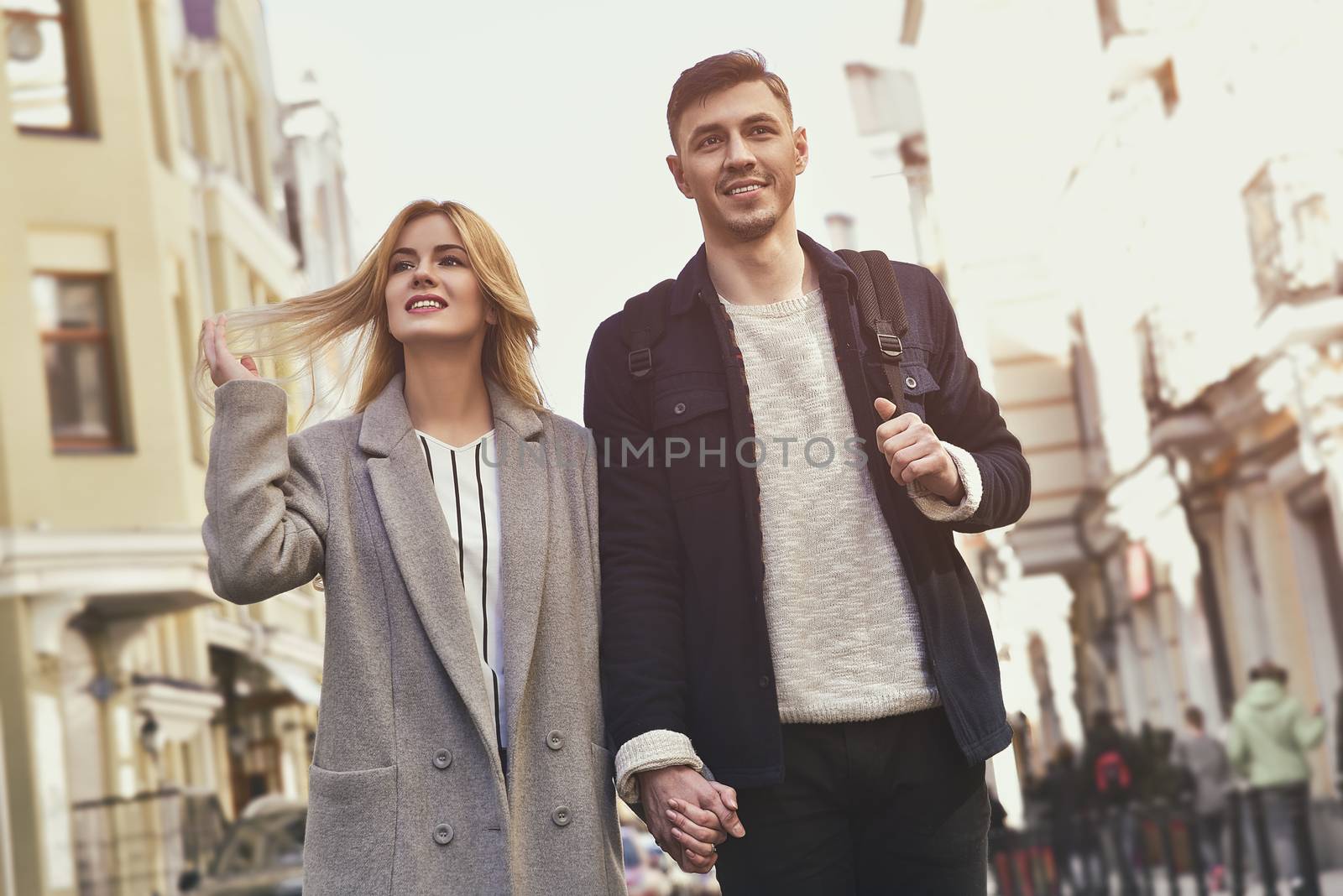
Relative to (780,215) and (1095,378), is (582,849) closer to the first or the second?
(780,215)

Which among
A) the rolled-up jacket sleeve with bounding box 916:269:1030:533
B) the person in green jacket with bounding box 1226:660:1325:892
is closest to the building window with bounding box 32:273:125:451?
the person in green jacket with bounding box 1226:660:1325:892

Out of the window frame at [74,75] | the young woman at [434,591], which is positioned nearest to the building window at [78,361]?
the window frame at [74,75]

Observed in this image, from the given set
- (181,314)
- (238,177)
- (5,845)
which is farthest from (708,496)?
(238,177)

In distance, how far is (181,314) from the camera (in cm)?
1245

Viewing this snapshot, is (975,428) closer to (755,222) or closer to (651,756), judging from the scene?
(755,222)

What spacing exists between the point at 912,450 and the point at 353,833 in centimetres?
109

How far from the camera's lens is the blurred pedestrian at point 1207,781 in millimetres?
9867

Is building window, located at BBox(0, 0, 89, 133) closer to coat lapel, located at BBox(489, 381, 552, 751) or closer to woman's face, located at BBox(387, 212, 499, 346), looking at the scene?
woman's face, located at BBox(387, 212, 499, 346)

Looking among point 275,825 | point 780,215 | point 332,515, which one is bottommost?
point 275,825

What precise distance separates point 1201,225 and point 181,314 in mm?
7366

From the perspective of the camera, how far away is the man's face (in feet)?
11.1

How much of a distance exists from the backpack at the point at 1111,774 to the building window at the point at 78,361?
668 centimetres

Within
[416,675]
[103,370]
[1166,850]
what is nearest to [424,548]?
[416,675]

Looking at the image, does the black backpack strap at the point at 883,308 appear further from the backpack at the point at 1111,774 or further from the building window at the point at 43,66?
the backpack at the point at 1111,774
